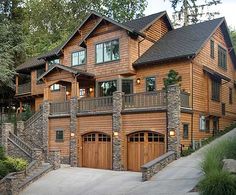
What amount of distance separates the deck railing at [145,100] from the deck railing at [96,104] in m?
1.45

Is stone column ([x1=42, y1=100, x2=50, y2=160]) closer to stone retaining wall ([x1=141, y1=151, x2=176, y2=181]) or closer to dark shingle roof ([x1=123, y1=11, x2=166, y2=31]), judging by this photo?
dark shingle roof ([x1=123, y1=11, x2=166, y2=31])

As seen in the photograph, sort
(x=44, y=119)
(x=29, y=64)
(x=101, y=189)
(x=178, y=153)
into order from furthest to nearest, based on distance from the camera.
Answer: (x=29, y=64)
(x=44, y=119)
(x=178, y=153)
(x=101, y=189)

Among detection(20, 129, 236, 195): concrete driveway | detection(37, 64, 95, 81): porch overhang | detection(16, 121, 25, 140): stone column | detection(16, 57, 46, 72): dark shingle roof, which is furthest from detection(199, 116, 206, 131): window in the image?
detection(16, 57, 46, 72): dark shingle roof

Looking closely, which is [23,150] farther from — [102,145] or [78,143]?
[102,145]

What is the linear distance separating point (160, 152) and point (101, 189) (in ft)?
17.4

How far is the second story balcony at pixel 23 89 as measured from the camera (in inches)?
1529

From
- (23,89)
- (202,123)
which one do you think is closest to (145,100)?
(202,123)

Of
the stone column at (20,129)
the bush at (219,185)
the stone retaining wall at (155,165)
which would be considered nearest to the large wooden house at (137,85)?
the stone retaining wall at (155,165)

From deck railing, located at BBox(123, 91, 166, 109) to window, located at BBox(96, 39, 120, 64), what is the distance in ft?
16.3

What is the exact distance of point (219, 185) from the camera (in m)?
12.3

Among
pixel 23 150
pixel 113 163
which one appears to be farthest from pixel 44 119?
pixel 113 163

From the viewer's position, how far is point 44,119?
29281 mm

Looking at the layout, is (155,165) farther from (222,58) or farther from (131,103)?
(222,58)

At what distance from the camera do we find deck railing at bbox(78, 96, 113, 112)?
25347 mm
